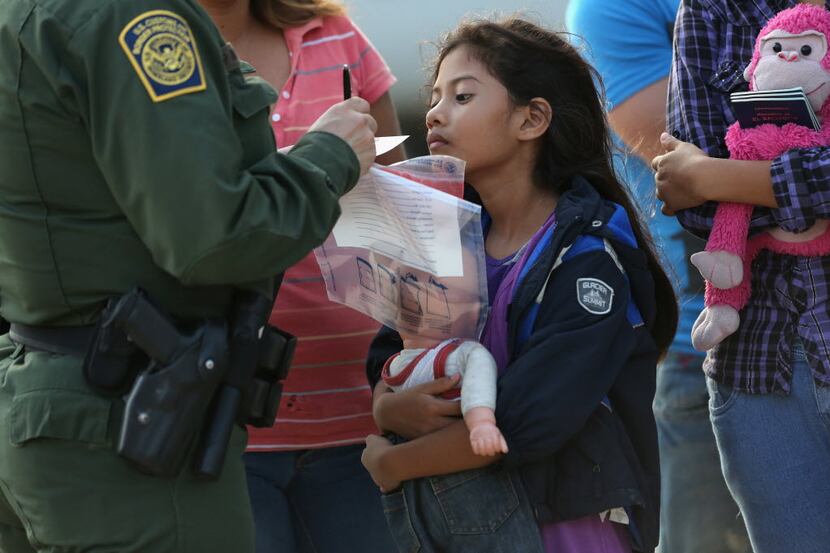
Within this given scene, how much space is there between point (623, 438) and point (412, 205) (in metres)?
0.60

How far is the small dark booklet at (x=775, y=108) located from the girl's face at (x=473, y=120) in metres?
0.47

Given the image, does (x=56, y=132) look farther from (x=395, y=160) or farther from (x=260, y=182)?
(x=395, y=160)

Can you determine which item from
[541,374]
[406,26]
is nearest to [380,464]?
[541,374]

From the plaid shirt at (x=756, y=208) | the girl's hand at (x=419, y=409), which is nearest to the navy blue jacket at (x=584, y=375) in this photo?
the girl's hand at (x=419, y=409)

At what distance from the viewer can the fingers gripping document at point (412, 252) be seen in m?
2.13

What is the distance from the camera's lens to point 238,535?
6.36ft

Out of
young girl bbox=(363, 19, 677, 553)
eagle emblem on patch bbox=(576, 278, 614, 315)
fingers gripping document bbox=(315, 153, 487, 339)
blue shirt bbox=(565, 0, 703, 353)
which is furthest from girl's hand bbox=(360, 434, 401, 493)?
blue shirt bbox=(565, 0, 703, 353)

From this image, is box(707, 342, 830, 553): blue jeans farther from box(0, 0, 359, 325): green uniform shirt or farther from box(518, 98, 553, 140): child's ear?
box(0, 0, 359, 325): green uniform shirt

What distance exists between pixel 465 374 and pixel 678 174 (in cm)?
64

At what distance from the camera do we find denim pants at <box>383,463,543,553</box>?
219cm

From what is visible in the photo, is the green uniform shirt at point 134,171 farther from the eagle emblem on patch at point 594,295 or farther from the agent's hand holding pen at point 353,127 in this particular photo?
the eagle emblem on patch at point 594,295

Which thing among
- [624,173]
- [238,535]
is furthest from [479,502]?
[624,173]

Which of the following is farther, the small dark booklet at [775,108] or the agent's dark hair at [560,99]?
the agent's dark hair at [560,99]

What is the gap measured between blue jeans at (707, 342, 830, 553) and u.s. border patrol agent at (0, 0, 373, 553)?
3.39 feet
